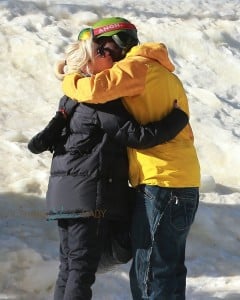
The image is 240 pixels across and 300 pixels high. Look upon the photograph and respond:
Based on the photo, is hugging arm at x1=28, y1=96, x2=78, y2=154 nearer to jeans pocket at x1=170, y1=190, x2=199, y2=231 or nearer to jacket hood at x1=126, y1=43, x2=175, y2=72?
jacket hood at x1=126, y1=43, x2=175, y2=72

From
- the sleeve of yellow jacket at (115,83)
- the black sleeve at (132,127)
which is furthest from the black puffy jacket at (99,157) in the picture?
the sleeve of yellow jacket at (115,83)

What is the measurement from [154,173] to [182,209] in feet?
0.83

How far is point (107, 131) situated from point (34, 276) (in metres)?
1.57

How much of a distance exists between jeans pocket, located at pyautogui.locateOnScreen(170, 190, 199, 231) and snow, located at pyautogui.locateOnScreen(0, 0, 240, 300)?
1244 mm

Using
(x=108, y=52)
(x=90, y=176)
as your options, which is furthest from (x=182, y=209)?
(x=108, y=52)

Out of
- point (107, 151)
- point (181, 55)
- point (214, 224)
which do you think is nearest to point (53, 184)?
point (107, 151)

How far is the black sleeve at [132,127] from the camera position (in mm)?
3355

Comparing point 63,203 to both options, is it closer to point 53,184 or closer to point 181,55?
point 53,184

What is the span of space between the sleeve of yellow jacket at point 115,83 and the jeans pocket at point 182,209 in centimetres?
60

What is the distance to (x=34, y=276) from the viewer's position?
455 cm

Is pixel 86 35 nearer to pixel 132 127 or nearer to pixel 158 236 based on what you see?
pixel 132 127

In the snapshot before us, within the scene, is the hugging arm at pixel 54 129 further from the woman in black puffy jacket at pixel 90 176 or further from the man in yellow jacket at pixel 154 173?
the man in yellow jacket at pixel 154 173

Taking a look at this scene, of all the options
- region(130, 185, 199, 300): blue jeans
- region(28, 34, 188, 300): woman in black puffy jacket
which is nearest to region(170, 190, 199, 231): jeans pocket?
region(130, 185, 199, 300): blue jeans

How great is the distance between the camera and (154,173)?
3.46 metres
